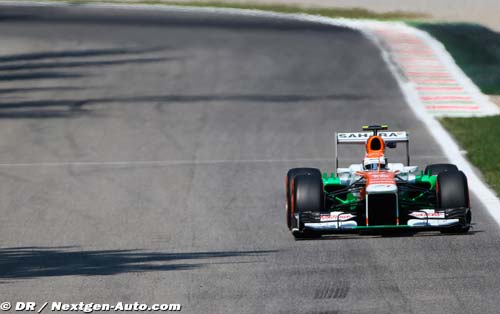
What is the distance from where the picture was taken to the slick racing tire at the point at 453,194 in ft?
44.4

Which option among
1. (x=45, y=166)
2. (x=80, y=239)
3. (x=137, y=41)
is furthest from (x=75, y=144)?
(x=137, y=41)

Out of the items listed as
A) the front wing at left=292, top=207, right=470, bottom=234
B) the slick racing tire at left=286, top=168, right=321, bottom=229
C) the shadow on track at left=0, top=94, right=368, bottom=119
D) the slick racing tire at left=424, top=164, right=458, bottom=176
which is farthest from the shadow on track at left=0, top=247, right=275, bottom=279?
the shadow on track at left=0, top=94, right=368, bottom=119

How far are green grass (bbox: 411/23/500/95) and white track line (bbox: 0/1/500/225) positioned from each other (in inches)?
13.5

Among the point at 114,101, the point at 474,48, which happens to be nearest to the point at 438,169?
the point at 114,101

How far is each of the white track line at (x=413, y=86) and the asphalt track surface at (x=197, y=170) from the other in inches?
14.3

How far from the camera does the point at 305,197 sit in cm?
1377

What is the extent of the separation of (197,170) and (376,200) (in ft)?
22.1

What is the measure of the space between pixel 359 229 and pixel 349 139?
2.15 m

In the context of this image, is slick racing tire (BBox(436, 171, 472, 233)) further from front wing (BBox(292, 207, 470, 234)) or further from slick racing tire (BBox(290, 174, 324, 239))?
slick racing tire (BBox(290, 174, 324, 239))

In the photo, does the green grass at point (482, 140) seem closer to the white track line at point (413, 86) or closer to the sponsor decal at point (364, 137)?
the white track line at point (413, 86)

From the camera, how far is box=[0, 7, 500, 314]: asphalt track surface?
11.4 m

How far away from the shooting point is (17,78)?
105 ft

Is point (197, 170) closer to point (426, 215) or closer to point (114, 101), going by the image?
point (426, 215)

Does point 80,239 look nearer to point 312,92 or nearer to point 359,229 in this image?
point 359,229
